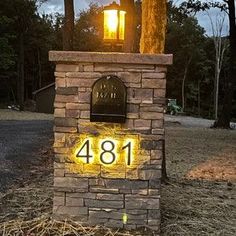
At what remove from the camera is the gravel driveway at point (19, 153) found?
21.6 ft

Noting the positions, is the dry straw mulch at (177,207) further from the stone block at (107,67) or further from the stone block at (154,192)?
the stone block at (107,67)

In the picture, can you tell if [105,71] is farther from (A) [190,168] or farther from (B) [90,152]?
(A) [190,168]

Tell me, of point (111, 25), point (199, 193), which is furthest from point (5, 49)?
point (111, 25)

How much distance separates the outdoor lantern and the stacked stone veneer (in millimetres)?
725

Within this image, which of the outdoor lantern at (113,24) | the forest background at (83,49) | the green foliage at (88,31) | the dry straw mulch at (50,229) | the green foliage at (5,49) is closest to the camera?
the dry straw mulch at (50,229)

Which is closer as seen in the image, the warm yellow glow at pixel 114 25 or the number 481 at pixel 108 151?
the number 481 at pixel 108 151

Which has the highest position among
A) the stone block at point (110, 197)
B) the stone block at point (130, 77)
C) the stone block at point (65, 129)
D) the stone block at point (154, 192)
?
the stone block at point (130, 77)

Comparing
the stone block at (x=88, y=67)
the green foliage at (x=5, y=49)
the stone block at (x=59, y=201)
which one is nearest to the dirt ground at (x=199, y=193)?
the stone block at (x=59, y=201)

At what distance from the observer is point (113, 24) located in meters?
4.72

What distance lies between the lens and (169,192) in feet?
18.5

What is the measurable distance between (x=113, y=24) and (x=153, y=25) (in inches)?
51.6

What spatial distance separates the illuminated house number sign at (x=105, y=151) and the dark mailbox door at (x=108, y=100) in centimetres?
19

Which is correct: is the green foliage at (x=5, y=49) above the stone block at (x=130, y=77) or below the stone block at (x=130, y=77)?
above

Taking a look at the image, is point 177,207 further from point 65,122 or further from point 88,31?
point 88,31
